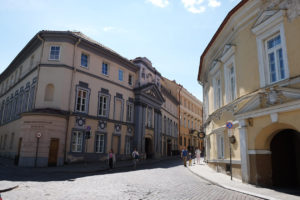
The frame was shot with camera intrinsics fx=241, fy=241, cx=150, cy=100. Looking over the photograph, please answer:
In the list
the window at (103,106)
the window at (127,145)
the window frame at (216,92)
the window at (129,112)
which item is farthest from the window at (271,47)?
the window at (129,112)

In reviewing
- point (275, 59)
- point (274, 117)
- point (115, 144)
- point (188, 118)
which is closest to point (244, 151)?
point (274, 117)

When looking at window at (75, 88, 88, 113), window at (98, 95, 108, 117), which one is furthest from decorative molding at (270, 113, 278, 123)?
window at (98, 95, 108, 117)

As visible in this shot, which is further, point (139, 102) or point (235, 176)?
point (139, 102)

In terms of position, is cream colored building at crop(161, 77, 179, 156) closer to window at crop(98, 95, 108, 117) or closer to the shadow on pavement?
window at crop(98, 95, 108, 117)

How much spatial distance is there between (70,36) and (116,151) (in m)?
12.4

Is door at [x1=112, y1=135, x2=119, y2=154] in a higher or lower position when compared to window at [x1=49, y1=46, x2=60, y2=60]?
lower

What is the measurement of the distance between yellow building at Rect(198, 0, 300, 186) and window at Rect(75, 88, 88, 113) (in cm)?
1397

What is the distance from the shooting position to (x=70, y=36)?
71.6 feet

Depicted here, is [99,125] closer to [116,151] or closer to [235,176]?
[116,151]

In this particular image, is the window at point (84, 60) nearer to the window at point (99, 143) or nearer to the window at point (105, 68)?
the window at point (105, 68)

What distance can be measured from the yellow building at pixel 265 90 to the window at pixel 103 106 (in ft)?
47.5

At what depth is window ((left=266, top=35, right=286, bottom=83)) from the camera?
384 inches

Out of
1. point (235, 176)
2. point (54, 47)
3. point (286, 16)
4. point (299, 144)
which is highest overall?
point (54, 47)

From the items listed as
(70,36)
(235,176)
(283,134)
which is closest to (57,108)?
(70,36)
